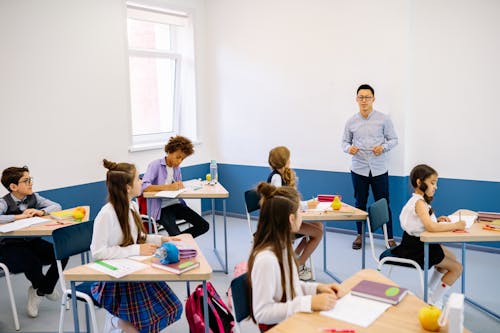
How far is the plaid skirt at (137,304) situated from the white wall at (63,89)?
91.0 inches

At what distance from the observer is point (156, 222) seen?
4645mm

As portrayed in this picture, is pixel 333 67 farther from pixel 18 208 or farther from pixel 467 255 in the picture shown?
pixel 18 208

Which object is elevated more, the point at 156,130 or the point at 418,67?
the point at 418,67

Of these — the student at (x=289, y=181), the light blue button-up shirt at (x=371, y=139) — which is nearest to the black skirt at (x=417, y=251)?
the student at (x=289, y=181)

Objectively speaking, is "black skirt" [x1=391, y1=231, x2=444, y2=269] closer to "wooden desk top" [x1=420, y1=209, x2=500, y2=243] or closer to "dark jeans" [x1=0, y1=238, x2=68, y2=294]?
"wooden desk top" [x1=420, y1=209, x2=500, y2=243]

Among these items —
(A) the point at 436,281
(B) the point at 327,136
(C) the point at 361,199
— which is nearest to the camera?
(A) the point at 436,281

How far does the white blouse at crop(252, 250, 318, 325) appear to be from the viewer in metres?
2.10

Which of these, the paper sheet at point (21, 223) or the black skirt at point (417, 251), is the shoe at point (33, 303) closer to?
the paper sheet at point (21, 223)

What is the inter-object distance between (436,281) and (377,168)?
177 cm

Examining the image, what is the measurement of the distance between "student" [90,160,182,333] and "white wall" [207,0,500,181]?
130 inches

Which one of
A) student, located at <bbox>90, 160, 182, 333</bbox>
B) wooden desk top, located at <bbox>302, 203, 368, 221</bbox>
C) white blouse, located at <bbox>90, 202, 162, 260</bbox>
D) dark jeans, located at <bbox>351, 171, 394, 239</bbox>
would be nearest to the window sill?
dark jeans, located at <bbox>351, 171, 394, 239</bbox>

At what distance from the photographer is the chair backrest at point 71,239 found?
10.0 feet

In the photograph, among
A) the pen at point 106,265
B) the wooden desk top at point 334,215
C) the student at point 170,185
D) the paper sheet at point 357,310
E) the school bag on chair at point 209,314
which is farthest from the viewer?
the student at point 170,185

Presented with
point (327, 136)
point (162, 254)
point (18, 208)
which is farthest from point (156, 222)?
point (327, 136)
